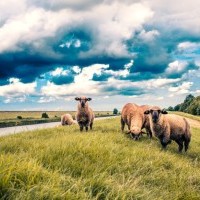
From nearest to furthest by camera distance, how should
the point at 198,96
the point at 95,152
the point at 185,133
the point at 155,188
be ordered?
the point at 155,188, the point at 95,152, the point at 185,133, the point at 198,96

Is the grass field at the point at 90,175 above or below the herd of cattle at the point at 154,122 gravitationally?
below

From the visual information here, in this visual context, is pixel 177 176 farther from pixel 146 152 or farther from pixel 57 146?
pixel 57 146

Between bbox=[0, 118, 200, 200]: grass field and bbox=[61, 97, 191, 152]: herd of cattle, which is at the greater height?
bbox=[61, 97, 191, 152]: herd of cattle

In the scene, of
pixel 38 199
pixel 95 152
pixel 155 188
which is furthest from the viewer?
pixel 95 152

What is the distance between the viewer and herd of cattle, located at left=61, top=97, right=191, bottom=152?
19.5 m

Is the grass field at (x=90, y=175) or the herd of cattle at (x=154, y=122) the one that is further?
the herd of cattle at (x=154, y=122)

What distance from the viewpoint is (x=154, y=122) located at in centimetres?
1962

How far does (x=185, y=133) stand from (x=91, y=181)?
554 inches

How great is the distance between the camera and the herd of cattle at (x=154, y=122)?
1946cm

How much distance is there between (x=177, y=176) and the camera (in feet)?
36.2

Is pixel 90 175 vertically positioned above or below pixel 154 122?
below

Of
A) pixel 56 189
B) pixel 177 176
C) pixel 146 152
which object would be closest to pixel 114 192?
pixel 56 189

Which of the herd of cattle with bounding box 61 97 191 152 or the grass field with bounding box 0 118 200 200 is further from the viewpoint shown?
the herd of cattle with bounding box 61 97 191 152

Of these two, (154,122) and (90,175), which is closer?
(90,175)
